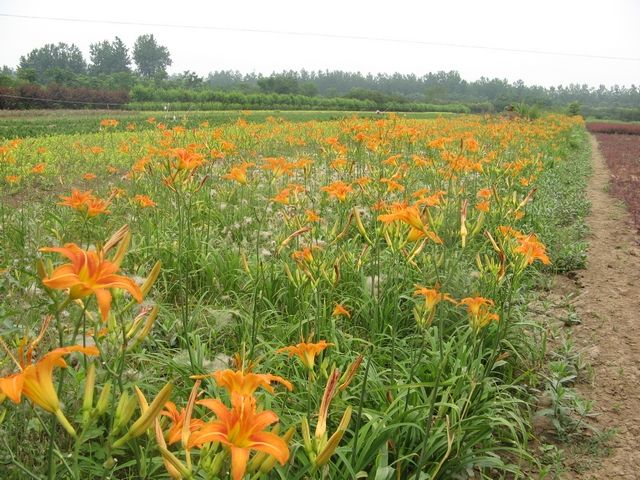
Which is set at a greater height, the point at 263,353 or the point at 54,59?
the point at 54,59

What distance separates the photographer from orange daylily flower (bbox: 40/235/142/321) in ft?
2.93

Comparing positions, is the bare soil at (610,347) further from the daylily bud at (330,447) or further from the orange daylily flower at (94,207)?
the orange daylily flower at (94,207)

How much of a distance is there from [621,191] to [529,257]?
24.5ft

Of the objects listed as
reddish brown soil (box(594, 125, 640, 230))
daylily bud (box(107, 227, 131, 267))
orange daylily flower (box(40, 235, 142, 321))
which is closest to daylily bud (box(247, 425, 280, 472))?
→ orange daylily flower (box(40, 235, 142, 321))

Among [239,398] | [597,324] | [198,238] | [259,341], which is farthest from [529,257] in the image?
[198,238]

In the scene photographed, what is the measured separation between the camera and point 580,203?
661 centimetres

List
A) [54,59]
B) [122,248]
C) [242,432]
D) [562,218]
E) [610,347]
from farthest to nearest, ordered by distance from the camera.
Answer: [54,59]
[562,218]
[610,347]
[122,248]
[242,432]

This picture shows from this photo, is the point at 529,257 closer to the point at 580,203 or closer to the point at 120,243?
the point at 120,243

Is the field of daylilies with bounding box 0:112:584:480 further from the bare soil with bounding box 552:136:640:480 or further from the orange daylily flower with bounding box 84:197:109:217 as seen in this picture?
the bare soil with bounding box 552:136:640:480

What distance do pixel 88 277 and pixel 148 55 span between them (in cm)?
8452

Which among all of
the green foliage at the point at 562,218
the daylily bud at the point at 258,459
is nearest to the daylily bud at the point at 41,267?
the daylily bud at the point at 258,459

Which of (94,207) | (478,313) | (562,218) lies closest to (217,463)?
(478,313)

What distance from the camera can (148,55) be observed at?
76.5 metres

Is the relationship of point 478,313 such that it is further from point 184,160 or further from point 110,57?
point 110,57
